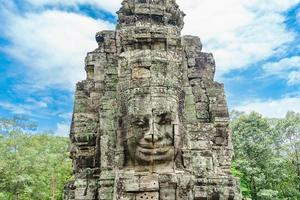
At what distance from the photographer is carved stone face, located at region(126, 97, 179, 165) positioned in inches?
248

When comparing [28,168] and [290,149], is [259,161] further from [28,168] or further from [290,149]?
[28,168]

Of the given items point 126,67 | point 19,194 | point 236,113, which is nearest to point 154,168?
point 126,67

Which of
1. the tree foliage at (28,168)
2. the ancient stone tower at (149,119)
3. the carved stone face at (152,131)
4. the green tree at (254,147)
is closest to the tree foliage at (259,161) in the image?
the green tree at (254,147)

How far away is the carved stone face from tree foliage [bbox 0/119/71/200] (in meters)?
18.5

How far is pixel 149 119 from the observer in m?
6.36

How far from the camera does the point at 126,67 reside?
22.7 ft

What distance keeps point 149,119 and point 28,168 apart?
69.4ft

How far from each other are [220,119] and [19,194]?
21.0 meters

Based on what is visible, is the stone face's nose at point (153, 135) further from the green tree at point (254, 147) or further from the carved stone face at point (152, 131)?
the green tree at point (254, 147)

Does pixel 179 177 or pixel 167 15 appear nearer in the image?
pixel 179 177

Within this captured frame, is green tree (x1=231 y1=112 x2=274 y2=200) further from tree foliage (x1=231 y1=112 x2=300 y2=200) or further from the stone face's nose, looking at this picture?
the stone face's nose

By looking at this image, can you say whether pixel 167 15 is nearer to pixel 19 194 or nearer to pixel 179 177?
pixel 179 177

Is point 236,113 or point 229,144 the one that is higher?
point 236,113

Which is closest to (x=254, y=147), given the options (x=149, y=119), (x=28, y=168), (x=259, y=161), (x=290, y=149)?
(x=259, y=161)
